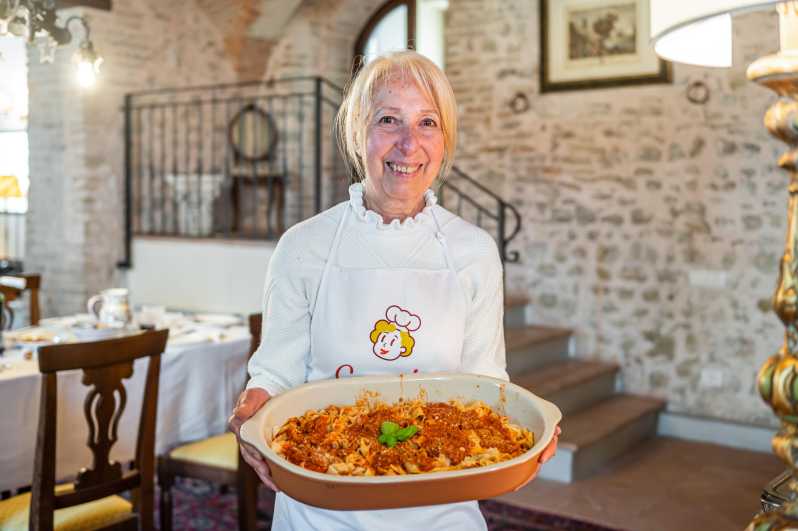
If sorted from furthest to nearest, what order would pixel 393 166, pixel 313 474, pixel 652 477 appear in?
pixel 652 477 → pixel 393 166 → pixel 313 474

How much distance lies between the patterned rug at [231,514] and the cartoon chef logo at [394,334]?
7.22 ft

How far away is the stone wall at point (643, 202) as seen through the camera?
5.35 metres

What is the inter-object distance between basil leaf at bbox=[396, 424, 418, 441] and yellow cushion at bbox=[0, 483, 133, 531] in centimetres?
153

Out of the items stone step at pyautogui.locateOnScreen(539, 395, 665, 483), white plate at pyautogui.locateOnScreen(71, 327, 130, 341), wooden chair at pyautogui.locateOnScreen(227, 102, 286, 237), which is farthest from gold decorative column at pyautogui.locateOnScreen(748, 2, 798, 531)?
wooden chair at pyautogui.locateOnScreen(227, 102, 286, 237)

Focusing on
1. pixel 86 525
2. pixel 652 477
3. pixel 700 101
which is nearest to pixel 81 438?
pixel 86 525

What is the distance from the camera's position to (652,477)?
4.63 m

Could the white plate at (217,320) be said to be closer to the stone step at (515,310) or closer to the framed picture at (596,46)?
the stone step at (515,310)

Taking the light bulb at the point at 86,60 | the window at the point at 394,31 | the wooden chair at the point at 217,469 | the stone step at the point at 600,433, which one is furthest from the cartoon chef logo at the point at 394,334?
the window at the point at 394,31

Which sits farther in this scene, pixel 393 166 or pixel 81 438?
pixel 81 438

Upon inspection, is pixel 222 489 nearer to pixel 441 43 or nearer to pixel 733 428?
pixel 733 428

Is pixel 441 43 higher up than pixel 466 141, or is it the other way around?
pixel 441 43

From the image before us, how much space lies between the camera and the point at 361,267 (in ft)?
5.15

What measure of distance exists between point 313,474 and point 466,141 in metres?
5.75

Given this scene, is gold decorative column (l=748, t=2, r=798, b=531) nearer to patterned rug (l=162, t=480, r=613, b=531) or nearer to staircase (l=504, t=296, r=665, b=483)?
patterned rug (l=162, t=480, r=613, b=531)
